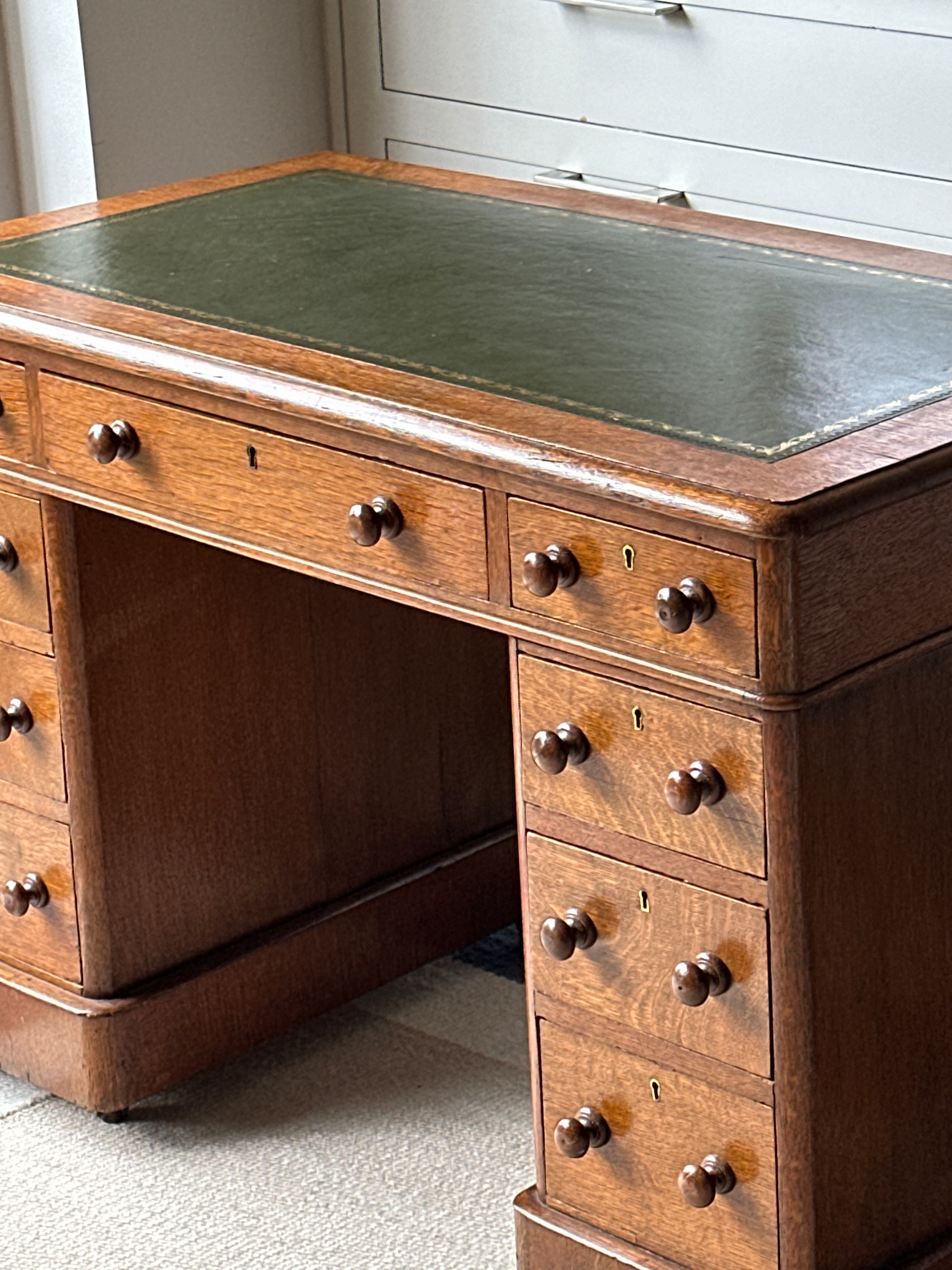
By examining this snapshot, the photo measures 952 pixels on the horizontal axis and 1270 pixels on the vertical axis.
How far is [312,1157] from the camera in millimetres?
2201

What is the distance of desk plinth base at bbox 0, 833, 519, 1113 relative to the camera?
7.38ft

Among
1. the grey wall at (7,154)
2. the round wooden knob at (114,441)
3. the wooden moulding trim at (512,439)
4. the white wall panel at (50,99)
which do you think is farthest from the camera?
the grey wall at (7,154)

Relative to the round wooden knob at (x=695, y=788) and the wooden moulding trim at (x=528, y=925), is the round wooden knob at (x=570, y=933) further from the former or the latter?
the round wooden knob at (x=695, y=788)

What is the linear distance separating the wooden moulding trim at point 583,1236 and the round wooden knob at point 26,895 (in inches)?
26.7

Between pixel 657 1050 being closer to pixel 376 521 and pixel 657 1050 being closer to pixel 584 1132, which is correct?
pixel 584 1132

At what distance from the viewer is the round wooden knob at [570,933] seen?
1.71m

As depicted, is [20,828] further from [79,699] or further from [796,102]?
[796,102]

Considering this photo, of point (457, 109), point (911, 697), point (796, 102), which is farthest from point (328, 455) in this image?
point (457, 109)

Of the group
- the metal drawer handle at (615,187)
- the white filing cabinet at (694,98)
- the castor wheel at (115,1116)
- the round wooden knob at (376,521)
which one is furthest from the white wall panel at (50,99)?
the round wooden knob at (376,521)

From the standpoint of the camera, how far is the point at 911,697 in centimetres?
161

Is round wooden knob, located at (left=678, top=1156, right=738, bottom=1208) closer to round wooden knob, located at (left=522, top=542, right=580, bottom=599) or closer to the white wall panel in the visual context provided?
round wooden knob, located at (left=522, top=542, right=580, bottom=599)

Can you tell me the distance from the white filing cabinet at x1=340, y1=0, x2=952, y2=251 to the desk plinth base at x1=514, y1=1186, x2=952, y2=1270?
4.87ft

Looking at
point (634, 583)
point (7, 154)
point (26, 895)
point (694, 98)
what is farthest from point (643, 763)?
point (7, 154)

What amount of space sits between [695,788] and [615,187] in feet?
5.81
